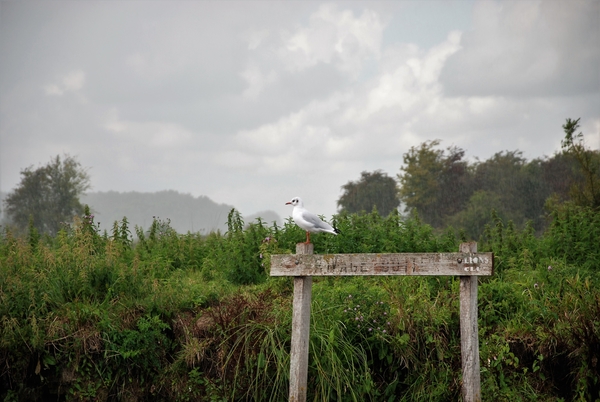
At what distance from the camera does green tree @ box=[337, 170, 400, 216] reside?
39031mm

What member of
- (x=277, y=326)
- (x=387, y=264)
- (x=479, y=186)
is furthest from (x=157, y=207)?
(x=387, y=264)

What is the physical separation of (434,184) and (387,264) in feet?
99.2

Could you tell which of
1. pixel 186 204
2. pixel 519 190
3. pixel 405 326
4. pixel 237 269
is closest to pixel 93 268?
pixel 237 269

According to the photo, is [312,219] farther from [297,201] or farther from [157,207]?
[157,207]

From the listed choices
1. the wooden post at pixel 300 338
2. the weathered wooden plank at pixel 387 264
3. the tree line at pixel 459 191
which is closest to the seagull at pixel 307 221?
the wooden post at pixel 300 338

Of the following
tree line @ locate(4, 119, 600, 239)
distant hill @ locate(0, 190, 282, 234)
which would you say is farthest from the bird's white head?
distant hill @ locate(0, 190, 282, 234)

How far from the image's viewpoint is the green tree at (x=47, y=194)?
44.8m

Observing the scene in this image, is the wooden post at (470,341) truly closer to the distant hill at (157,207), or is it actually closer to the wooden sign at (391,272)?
the wooden sign at (391,272)

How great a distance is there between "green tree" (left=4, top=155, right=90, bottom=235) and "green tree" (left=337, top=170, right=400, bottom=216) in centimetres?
1882

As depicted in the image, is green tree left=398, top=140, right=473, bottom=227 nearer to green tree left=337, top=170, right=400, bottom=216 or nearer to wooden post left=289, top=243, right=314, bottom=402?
green tree left=337, top=170, right=400, bottom=216

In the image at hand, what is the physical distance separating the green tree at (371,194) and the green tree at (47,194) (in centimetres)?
1882

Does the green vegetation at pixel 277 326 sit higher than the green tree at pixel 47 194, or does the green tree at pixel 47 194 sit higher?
the green tree at pixel 47 194

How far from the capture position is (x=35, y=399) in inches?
337

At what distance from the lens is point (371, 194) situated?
39094 millimetres
